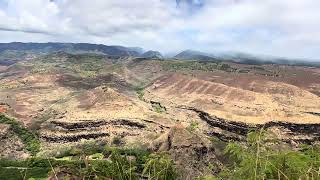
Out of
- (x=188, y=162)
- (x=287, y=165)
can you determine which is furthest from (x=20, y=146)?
(x=287, y=165)

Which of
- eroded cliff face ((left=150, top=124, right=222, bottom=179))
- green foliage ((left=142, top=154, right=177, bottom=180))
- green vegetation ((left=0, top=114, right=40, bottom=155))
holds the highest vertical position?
green foliage ((left=142, top=154, right=177, bottom=180))

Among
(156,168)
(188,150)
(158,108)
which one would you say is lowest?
(158,108)

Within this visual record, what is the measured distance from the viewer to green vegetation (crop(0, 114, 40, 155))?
124m

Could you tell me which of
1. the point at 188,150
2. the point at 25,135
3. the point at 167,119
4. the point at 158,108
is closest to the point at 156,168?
the point at 188,150

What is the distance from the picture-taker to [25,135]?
131 meters

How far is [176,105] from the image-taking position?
166125 millimetres

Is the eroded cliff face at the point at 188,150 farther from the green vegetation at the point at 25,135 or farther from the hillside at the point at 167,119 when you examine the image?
the green vegetation at the point at 25,135

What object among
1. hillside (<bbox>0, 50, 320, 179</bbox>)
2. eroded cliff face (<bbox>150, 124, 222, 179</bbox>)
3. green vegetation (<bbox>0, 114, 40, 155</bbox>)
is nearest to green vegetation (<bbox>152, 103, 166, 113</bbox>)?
hillside (<bbox>0, 50, 320, 179</bbox>)

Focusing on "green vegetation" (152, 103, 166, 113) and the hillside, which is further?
"green vegetation" (152, 103, 166, 113)

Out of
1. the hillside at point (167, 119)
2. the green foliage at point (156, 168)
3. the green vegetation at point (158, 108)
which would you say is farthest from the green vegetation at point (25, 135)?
the green foliage at point (156, 168)

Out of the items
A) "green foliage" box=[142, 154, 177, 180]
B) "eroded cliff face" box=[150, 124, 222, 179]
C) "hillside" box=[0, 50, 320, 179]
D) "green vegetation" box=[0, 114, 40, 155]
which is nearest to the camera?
"green foliage" box=[142, 154, 177, 180]

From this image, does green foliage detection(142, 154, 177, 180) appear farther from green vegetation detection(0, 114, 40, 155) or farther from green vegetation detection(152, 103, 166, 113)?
green vegetation detection(152, 103, 166, 113)

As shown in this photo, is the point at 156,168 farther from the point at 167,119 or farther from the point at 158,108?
the point at 158,108

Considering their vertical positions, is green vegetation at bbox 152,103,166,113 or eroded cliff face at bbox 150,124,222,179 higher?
eroded cliff face at bbox 150,124,222,179
